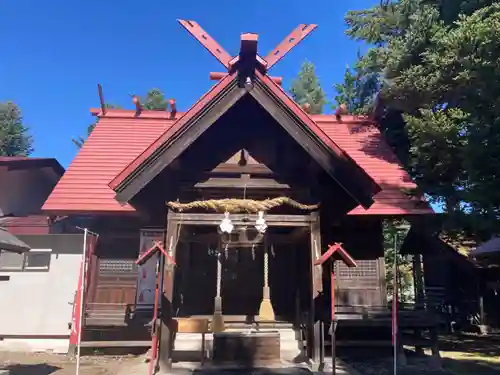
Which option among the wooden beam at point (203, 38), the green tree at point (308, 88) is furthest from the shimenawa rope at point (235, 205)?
the green tree at point (308, 88)

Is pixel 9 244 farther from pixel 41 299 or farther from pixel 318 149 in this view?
pixel 318 149

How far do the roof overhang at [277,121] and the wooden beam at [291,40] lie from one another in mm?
760

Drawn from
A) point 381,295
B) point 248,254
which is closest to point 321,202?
point 248,254

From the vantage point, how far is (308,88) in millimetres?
42969

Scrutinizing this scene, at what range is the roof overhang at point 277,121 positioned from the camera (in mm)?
7113

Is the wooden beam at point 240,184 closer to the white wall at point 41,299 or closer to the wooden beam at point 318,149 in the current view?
the wooden beam at point 318,149

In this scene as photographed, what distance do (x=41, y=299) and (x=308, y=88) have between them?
36.4 metres

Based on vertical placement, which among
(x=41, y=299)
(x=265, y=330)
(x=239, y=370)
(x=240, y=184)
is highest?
(x=240, y=184)

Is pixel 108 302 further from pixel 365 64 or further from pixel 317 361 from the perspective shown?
pixel 365 64

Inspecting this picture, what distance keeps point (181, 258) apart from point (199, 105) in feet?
15.2

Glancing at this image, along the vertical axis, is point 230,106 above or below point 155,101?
below

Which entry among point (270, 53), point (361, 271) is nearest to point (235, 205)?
point (270, 53)

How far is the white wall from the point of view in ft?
38.0

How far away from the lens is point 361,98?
20.6 meters
